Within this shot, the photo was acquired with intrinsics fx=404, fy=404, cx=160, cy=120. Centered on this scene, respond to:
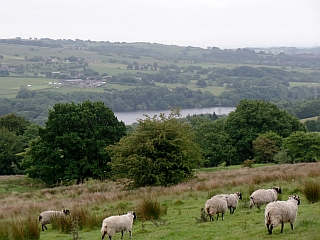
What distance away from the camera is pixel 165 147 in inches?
908

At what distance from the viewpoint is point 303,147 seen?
45.9m

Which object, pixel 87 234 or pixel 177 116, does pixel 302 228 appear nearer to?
pixel 87 234

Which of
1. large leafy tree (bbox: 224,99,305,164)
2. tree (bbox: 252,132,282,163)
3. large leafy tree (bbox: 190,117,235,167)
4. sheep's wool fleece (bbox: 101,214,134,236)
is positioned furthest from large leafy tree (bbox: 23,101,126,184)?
large leafy tree (bbox: 224,99,305,164)

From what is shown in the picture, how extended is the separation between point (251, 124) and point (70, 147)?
3160 centimetres

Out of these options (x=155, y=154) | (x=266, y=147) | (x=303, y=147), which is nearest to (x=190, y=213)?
(x=155, y=154)

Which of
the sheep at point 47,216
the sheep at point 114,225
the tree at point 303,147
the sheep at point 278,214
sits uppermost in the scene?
the sheep at point 278,214

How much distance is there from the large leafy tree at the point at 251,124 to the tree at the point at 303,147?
10.6 metres

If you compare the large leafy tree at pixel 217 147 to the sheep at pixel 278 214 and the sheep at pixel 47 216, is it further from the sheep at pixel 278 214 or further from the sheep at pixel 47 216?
the sheep at pixel 278 214

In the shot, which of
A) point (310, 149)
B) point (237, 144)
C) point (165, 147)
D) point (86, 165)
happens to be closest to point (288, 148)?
point (310, 149)

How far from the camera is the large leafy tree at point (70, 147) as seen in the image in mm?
34406

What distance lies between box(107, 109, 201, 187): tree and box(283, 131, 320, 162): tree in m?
25.5

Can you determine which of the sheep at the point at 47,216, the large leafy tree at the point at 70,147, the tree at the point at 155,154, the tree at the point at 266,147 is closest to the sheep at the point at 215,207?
the sheep at the point at 47,216

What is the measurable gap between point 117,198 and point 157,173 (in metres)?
4.26

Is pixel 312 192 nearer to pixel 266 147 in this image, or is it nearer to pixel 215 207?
pixel 215 207
